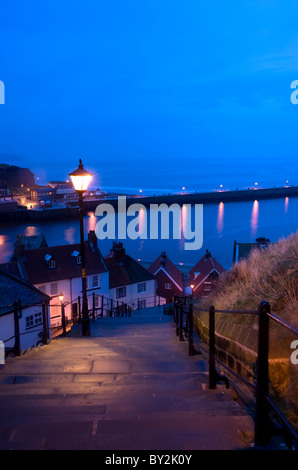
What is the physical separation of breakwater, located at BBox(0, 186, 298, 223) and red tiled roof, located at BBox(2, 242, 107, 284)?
3087 inches

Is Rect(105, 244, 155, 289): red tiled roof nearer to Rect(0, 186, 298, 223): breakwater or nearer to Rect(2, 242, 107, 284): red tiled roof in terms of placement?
Rect(2, 242, 107, 284): red tiled roof

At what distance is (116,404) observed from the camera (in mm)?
3619

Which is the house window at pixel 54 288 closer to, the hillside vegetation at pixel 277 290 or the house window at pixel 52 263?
the house window at pixel 52 263

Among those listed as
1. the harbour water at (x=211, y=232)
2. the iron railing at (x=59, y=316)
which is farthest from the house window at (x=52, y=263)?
the harbour water at (x=211, y=232)

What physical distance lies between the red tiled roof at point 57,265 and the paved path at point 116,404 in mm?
21328

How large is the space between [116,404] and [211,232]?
252 ft

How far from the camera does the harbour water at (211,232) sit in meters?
59.9

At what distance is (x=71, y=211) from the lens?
110125 mm

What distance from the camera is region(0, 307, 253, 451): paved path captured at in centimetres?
267

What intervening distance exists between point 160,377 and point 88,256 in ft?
82.7

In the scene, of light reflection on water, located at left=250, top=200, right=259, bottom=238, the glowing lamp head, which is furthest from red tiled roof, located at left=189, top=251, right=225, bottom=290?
light reflection on water, located at left=250, top=200, right=259, bottom=238

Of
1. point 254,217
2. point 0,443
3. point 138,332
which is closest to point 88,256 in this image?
point 138,332

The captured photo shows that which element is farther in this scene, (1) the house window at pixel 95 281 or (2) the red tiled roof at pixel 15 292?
(1) the house window at pixel 95 281
